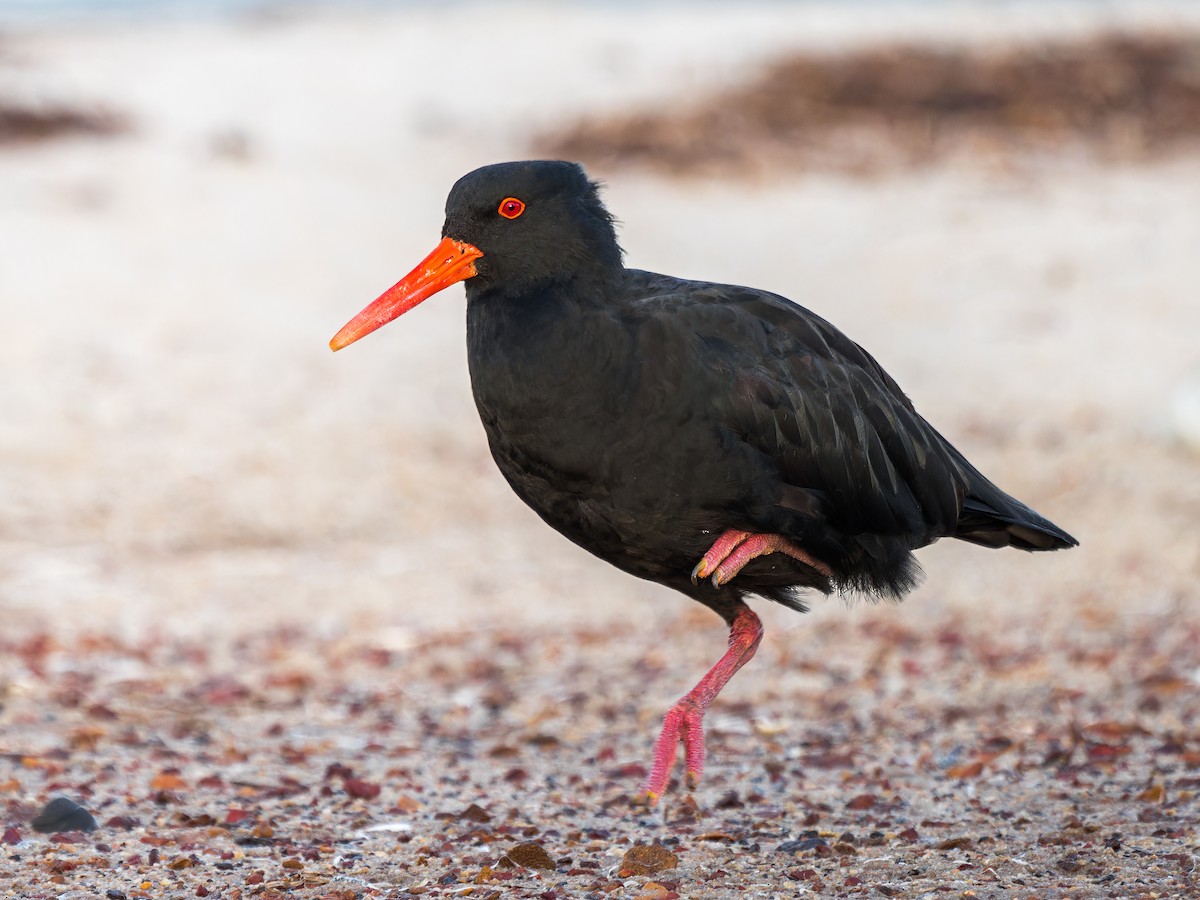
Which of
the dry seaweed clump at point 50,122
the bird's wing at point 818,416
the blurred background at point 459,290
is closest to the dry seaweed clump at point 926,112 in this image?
the blurred background at point 459,290

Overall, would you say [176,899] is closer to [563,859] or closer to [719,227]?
[563,859]

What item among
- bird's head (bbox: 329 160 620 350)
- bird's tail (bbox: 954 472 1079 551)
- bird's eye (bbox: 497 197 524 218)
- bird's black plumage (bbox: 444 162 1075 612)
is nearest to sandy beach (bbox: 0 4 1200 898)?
bird's tail (bbox: 954 472 1079 551)

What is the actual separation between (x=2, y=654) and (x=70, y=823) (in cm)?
324

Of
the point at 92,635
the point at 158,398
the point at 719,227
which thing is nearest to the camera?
the point at 92,635

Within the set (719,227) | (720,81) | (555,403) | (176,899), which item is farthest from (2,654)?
(720,81)

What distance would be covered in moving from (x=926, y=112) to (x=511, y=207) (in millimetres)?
16667

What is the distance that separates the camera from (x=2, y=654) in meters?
7.62

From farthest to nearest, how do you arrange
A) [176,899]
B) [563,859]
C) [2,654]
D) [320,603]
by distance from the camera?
[320,603] < [2,654] < [563,859] < [176,899]

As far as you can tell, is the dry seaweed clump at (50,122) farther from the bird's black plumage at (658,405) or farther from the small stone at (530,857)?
the small stone at (530,857)

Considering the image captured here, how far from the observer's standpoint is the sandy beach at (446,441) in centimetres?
589

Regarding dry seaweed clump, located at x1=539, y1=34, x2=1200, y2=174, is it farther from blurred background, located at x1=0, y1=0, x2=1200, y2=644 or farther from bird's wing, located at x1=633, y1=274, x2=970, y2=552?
bird's wing, located at x1=633, y1=274, x2=970, y2=552

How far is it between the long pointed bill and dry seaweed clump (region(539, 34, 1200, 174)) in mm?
14444

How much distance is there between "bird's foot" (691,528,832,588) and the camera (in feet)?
14.3

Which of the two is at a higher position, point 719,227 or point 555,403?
point 719,227
